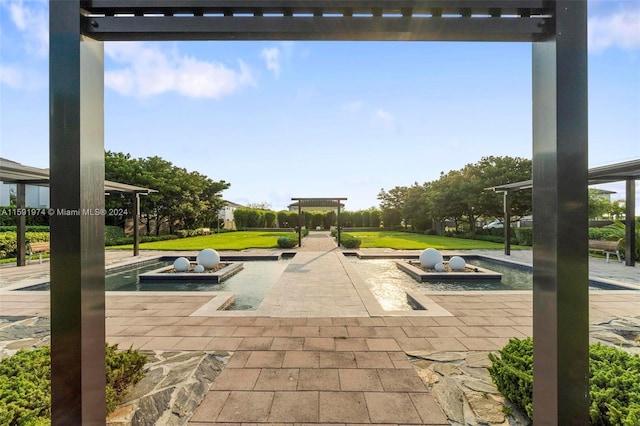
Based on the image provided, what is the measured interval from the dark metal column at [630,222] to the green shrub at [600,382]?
11.7 meters

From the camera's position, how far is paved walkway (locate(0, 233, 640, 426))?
8.64 ft

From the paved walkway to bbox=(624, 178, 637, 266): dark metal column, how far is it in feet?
19.2

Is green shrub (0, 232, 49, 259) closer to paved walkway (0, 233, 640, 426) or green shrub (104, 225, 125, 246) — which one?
green shrub (104, 225, 125, 246)

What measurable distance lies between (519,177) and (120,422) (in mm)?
25793

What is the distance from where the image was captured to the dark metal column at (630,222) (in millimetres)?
10680

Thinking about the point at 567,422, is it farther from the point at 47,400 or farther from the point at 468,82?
the point at 468,82

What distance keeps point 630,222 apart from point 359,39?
46.5 feet

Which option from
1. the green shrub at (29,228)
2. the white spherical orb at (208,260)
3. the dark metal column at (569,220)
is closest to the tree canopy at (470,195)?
the white spherical orb at (208,260)

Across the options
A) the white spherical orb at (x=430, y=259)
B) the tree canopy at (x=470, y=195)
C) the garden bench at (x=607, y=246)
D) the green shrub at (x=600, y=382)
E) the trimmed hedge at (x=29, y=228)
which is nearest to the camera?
the green shrub at (x=600, y=382)

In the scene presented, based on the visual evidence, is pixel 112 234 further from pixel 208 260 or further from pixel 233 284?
pixel 233 284


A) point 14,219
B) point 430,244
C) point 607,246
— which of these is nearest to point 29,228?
point 14,219

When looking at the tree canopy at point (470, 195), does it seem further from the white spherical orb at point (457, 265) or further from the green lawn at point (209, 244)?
the green lawn at point (209, 244)

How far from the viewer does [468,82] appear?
7.19 meters

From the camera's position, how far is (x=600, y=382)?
226cm
